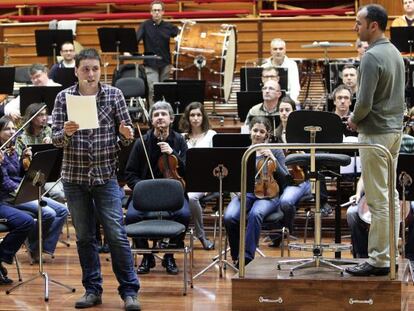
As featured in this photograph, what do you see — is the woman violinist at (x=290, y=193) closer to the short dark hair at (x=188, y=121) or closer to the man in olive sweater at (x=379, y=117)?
the short dark hair at (x=188, y=121)

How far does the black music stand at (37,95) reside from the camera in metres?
9.27

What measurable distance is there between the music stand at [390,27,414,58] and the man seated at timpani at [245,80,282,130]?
2.27 metres

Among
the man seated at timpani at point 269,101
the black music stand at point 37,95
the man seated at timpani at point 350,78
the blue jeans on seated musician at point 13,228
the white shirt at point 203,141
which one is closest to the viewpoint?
the blue jeans on seated musician at point 13,228

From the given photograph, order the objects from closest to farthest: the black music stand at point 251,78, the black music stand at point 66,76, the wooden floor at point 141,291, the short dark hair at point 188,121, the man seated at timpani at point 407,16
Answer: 1. the wooden floor at point 141,291
2. the short dark hair at point 188,121
3. the black music stand at point 251,78
4. the black music stand at point 66,76
5. the man seated at timpani at point 407,16

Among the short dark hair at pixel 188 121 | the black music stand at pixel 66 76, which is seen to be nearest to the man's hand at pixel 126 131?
the short dark hair at pixel 188 121

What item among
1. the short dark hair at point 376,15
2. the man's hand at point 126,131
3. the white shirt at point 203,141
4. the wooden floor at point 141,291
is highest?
the short dark hair at point 376,15

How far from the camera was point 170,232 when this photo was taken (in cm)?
684

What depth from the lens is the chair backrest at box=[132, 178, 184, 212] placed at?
720 centimetres

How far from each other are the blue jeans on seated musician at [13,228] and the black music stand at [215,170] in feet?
4.28

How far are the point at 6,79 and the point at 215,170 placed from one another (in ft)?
12.9

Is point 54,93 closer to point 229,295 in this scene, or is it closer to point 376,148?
point 229,295

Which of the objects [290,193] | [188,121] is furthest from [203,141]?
[290,193]

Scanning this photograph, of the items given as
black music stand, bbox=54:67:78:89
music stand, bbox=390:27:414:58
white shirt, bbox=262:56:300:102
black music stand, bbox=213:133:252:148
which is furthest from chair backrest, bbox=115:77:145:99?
black music stand, bbox=213:133:252:148

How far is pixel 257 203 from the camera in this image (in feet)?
24.8
